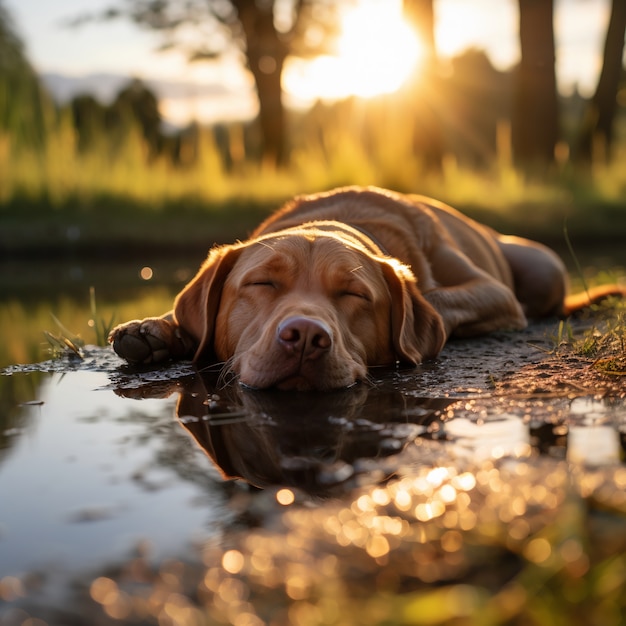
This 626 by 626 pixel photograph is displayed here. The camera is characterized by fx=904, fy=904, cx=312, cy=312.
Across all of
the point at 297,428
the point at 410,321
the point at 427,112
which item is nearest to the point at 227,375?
the point at 410,321

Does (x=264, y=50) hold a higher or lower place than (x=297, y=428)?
higher

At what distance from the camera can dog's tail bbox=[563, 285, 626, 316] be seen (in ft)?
20.3

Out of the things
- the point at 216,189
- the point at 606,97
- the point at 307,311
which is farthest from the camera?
the point at 606,97

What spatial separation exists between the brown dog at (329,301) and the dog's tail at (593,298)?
993mm

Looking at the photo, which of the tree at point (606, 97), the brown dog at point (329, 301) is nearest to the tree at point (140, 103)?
the tree at point (606, 97)

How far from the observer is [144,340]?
4348 mm

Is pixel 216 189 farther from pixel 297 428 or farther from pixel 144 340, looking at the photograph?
pixel 297 428

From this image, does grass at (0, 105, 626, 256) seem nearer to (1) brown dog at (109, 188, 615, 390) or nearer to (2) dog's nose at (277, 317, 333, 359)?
(1) brown dog at (109, 188, 615, 390)

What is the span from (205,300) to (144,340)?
36cm

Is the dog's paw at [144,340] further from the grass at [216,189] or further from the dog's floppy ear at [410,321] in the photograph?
the grass at [216,189]

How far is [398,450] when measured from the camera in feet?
8.52

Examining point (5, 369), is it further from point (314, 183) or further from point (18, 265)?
point (314, 183)

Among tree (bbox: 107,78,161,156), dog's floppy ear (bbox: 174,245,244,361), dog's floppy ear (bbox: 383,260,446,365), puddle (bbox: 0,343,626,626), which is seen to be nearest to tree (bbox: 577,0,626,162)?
tree (bbox: 107,78,161,156)

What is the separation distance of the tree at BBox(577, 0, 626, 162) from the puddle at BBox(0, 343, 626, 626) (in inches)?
629
